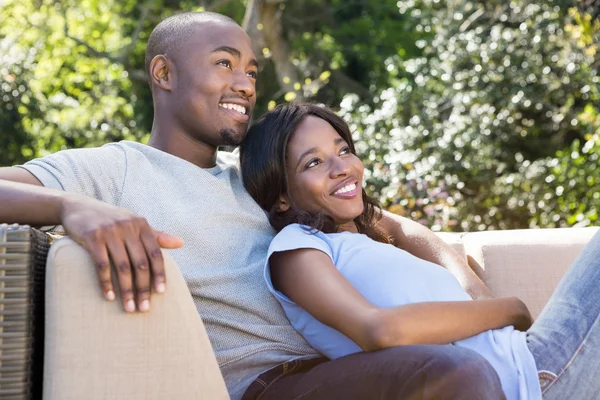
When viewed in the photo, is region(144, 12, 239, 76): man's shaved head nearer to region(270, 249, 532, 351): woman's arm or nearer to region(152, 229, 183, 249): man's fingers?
region(270, 249, 532, 351): woman's arm

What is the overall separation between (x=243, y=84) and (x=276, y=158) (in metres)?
0.35

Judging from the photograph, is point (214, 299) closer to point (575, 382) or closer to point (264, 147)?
point (264, 147)

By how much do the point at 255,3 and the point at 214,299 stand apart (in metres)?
5.89

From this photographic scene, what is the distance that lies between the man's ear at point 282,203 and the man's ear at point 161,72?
604mm

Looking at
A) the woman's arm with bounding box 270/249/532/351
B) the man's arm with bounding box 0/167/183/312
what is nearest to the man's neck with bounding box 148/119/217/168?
the woman's arm with bounding box 270/249/532/351

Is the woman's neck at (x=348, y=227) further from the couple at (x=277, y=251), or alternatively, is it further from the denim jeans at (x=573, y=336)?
the denim jeans at (x=573, y=336)

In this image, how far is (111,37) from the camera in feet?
50.3

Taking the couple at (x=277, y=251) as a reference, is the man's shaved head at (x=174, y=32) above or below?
above

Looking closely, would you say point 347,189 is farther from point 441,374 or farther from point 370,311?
point 441,374

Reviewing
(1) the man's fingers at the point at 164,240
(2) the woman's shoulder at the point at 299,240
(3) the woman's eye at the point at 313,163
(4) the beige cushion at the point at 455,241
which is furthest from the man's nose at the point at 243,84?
(1) the man's fingers at the point at 164,240

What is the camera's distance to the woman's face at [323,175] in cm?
274

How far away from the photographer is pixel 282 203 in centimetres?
282

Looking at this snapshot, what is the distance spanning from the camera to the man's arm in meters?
1.84

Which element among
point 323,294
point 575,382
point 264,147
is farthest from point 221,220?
point 575,382
